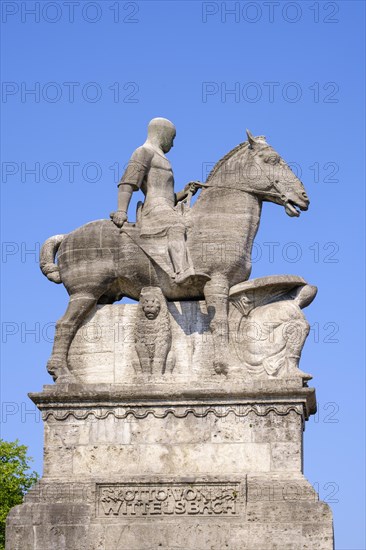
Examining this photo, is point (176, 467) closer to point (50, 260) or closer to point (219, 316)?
point (219, 316)

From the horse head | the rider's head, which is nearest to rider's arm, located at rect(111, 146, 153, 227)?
the rider's head

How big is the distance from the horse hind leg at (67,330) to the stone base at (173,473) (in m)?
0.38

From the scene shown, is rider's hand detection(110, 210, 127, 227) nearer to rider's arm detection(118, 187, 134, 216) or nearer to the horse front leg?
rider's arm detection(118, 187, 134, 216)

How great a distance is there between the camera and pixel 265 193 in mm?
25359

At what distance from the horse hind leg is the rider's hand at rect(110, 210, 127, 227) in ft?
4.07

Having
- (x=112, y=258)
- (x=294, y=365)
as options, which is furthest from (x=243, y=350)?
(x=112, y=258)

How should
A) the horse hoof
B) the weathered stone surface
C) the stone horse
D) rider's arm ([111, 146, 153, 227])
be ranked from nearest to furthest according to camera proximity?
the weathered stone surface, the horse hoof, the stone horse, rider's arm ([111, 146, 153, 227])

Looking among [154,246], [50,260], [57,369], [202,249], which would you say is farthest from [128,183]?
[57,369]

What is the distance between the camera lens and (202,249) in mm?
24969

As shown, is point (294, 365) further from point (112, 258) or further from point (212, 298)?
point (112, 258)

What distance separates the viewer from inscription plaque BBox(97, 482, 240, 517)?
23.7 m

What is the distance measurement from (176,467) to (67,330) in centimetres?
293

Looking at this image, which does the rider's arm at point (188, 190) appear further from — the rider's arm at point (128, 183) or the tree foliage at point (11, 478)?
the tree foliage at point (11, 478)

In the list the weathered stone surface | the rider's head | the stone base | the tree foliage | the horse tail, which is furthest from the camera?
the tree foliage
